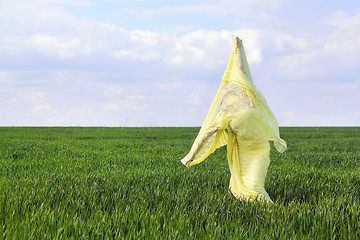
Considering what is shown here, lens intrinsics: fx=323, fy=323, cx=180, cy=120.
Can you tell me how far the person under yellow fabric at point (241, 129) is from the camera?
5340mm

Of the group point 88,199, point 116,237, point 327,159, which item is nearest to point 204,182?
point 88,199

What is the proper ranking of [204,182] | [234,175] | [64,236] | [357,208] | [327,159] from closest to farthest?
[64,236]
[357,208]
[234,175]
[204,182]
[327,159]

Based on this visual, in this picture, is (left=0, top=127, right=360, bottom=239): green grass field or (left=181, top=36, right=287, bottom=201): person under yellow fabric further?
(left=181, top=36, right=287, bottom=201): person under yellow fabric

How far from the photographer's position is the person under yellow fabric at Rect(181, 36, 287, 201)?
17.5ft

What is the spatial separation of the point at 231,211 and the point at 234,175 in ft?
3.10

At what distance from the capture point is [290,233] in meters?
4.23

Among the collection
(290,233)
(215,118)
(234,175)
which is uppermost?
(215,118)

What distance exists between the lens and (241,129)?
17.4 feet

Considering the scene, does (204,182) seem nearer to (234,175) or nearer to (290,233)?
(234,175)

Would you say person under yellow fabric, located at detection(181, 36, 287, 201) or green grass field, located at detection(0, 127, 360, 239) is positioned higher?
person under yellow fabric, located at detection(181, 36, 287, 201)

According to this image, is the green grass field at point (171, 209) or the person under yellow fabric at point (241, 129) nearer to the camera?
the green grass field at point (171, 209)

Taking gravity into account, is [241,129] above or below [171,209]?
above

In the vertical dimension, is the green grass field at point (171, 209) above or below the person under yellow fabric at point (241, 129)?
below

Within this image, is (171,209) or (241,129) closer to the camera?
(171,209)
